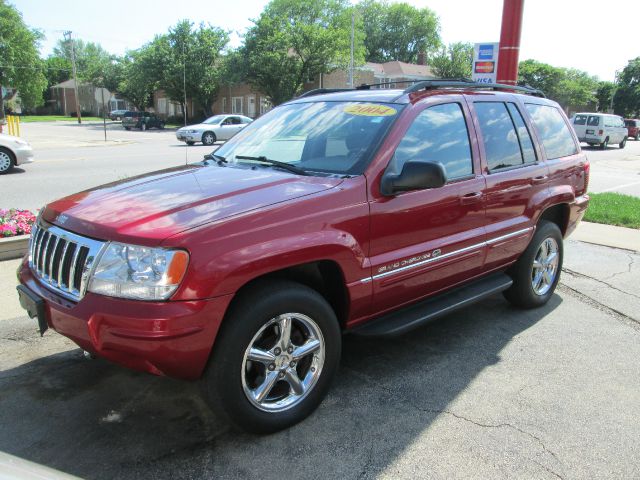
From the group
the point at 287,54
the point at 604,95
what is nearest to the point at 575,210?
the point at 287,54

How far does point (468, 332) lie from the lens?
438cm

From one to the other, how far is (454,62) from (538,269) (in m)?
56.0

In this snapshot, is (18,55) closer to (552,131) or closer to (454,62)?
(454,62)

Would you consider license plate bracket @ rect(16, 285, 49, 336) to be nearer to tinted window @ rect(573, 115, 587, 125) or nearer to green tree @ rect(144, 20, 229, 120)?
tinted window @ rect(573, 115, 587, 125)

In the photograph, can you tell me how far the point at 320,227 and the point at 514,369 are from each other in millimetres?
1919

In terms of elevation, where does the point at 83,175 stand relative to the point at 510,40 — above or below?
below

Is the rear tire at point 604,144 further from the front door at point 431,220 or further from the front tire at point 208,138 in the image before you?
the front door at point 431,220

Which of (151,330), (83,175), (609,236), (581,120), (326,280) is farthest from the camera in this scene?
(581,120)

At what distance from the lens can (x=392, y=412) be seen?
10.3ft

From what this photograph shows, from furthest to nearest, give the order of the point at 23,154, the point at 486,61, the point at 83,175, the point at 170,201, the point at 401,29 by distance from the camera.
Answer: the point at 401,29 → the point at 23,154 → the point at 83,175 → the point at 486,61 → the point at 170,201

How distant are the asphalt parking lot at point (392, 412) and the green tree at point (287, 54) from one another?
3955cm

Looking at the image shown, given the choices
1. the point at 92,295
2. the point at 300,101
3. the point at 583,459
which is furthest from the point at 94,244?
the point at 583,459

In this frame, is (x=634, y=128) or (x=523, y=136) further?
(x=634, y=128)

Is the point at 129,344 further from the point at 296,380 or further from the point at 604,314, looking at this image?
the point at 604,314
